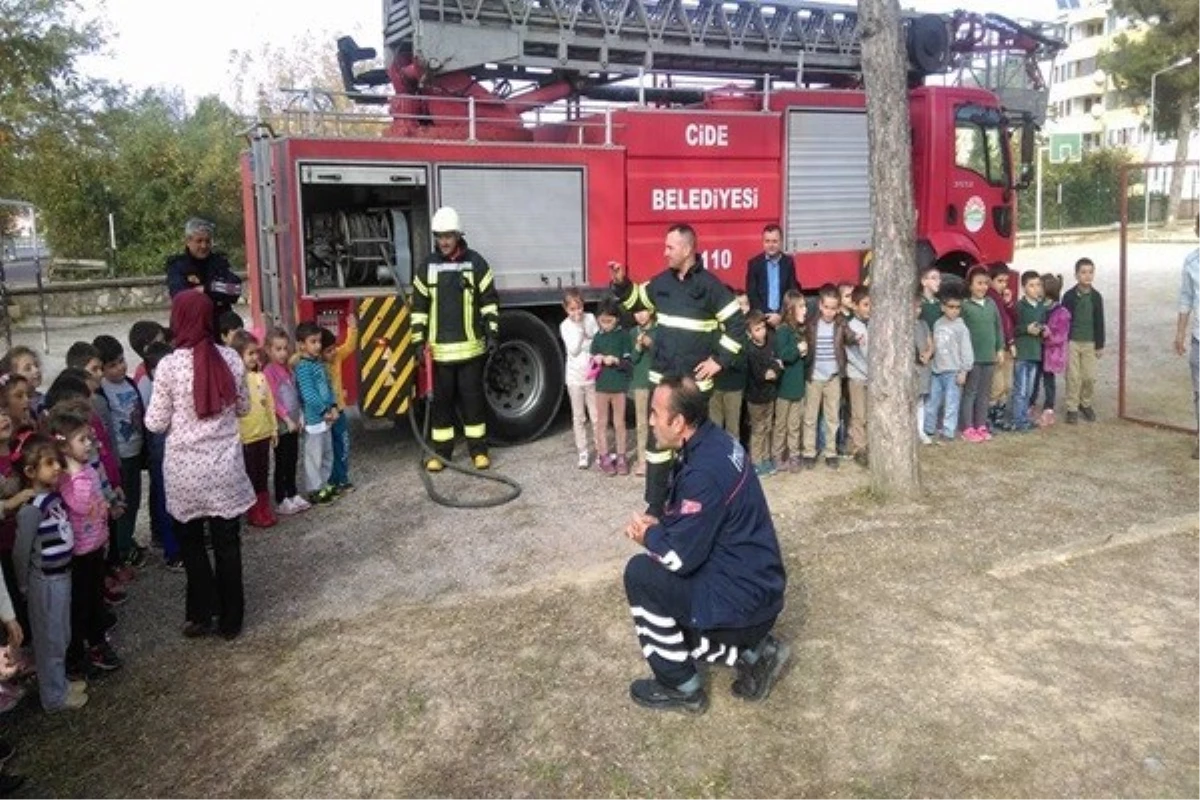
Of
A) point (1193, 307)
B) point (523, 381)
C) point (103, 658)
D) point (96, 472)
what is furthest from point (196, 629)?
point (1193, 307)

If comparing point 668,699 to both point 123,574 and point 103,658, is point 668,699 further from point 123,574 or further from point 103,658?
point 123,574

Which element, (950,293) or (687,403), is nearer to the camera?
(687,403)

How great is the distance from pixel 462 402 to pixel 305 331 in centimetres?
142

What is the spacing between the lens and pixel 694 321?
20.0ft

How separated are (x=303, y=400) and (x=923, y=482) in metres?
4.19

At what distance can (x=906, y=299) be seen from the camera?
256 inches

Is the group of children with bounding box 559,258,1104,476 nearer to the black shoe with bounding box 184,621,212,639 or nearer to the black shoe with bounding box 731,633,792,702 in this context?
the black shoe with bounding box 731,633,792,702

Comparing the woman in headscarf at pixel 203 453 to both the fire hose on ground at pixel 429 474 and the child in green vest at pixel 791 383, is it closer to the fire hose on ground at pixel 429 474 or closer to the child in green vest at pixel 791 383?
the fire hose on ground at pixel 429 474

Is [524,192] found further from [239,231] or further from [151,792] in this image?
[239,231]

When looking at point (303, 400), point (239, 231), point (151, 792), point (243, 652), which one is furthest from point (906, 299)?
point (239, 231)

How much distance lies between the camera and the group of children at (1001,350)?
313 inches

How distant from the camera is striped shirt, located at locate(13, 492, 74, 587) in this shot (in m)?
3.98

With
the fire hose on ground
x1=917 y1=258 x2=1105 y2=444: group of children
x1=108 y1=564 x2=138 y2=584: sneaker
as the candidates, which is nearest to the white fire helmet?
the fire hose on ground

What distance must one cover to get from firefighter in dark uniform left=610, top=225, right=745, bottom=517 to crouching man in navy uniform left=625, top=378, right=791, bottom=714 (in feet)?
6.98
